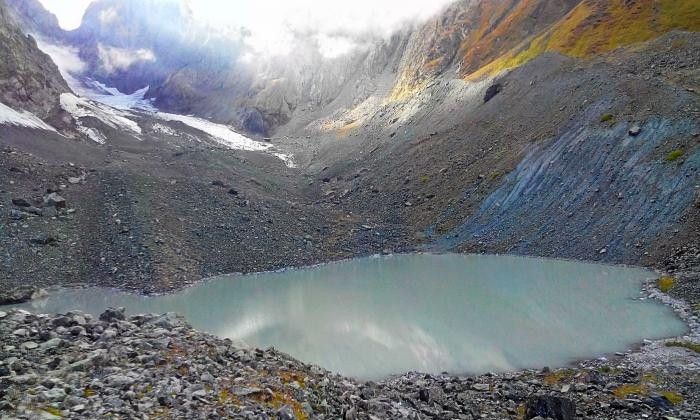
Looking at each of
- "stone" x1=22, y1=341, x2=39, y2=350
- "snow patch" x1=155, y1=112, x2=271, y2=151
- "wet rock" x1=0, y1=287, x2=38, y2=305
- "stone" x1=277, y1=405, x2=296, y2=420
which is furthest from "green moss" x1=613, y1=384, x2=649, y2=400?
"snow patch" x1=155, y1=112, x2=271, y2=151

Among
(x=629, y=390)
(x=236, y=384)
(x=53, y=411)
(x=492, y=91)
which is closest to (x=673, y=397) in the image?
→ (x=629, y=390)

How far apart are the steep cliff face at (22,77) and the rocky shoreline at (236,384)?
233 ft

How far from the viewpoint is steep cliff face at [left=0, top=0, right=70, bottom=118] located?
238 feet

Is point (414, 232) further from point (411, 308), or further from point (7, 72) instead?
point (7, 72)

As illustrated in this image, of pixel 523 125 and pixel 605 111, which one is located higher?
pixel 523 125

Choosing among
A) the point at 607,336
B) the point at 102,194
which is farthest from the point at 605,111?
the point at 102,194

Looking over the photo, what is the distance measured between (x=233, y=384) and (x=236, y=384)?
6 cm

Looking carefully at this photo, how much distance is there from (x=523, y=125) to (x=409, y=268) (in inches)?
918

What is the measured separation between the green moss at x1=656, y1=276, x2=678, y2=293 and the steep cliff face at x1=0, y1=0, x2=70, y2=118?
76112 mm

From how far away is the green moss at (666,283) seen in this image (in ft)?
84.0

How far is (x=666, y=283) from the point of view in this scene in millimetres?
26281

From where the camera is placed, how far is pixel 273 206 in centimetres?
4994

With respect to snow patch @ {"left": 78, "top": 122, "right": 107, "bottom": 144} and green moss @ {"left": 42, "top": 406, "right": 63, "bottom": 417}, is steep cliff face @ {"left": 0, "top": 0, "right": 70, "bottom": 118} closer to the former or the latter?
snow patch @ {"left": 78, "top": 122, "right": 107, "bottom": 144}

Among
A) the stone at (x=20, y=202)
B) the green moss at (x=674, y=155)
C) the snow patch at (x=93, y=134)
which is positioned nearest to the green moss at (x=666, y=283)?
the green moss at (x=674, y=155)
